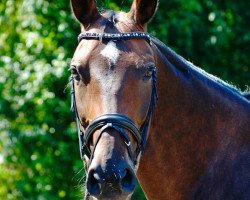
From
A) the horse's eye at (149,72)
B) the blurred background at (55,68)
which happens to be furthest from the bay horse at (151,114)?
the blurred background at (55,68)

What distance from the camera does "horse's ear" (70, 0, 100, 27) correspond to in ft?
14.8

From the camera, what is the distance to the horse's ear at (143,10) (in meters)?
4.47

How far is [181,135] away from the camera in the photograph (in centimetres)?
454

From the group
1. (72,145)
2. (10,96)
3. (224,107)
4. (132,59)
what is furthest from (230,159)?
(10,96)

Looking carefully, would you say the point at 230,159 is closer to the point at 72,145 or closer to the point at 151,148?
the point at 151,148

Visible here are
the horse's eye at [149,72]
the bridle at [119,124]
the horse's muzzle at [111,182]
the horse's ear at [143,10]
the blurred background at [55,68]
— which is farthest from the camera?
the blurred background at [55,68]

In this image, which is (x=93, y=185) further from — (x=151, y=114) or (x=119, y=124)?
(x=151, y=114)

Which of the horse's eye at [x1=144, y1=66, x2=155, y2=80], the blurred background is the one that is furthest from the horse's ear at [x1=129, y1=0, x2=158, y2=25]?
the blurred background

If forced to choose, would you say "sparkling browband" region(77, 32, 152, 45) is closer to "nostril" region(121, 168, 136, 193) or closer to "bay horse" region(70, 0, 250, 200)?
"bay horse" region(70, 0, 250, 200)

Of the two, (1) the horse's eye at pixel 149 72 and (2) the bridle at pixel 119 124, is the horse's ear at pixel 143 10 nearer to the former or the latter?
(2) the bridle at pixel 119 124

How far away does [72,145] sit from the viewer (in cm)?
919

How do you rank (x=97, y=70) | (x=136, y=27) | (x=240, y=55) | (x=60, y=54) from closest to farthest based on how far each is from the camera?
(x=97, y=70)
(x=136, y=27)
(x=60, y=54)
(x=240, y=55)

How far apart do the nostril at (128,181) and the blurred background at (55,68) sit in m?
4.87

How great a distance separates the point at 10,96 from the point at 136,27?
5.30m
